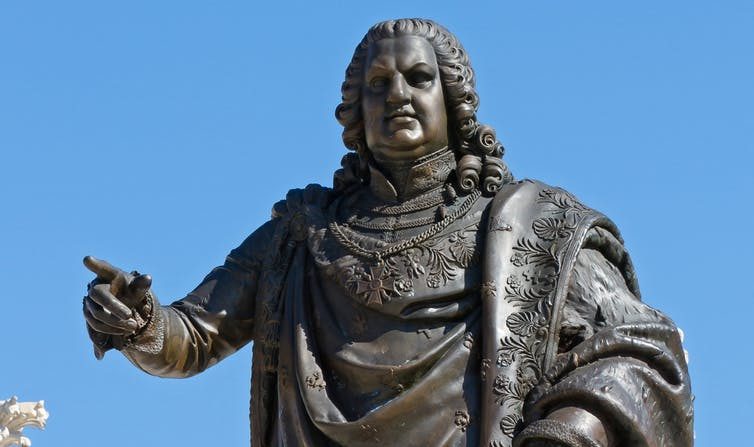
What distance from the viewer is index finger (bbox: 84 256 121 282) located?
14406mm

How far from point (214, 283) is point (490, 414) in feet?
7.32

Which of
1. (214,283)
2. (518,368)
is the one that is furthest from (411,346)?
(214,283)

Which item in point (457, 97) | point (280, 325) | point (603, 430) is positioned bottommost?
point (603, 430)

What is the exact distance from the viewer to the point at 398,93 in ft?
49.4

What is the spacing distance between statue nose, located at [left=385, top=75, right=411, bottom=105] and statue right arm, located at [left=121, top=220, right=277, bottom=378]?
1184 mm

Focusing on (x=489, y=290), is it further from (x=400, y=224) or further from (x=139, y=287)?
(x=139, y=287)

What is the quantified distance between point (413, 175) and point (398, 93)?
0.51 metres

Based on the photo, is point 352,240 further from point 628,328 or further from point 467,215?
point 628,328

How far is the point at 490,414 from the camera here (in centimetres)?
1412

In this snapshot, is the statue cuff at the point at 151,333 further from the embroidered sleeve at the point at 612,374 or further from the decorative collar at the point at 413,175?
the embroidered sleeve at the point at 612,374

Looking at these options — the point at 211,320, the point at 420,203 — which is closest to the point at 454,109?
the point at 420,203

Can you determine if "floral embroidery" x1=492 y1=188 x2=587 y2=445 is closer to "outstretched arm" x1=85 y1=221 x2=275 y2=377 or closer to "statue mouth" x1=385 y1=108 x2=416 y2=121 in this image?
"statue mouth" x1=385 y1=108 x2=416 y2=121

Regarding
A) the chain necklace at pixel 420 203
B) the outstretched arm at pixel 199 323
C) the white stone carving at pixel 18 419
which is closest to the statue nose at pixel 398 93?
the chain necklace at pixel 420 203

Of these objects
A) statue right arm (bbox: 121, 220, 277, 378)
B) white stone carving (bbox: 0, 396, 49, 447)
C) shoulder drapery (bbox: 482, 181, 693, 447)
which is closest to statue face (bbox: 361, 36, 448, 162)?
shoulder drapery (bbox: 482, 181, 693, 447)
